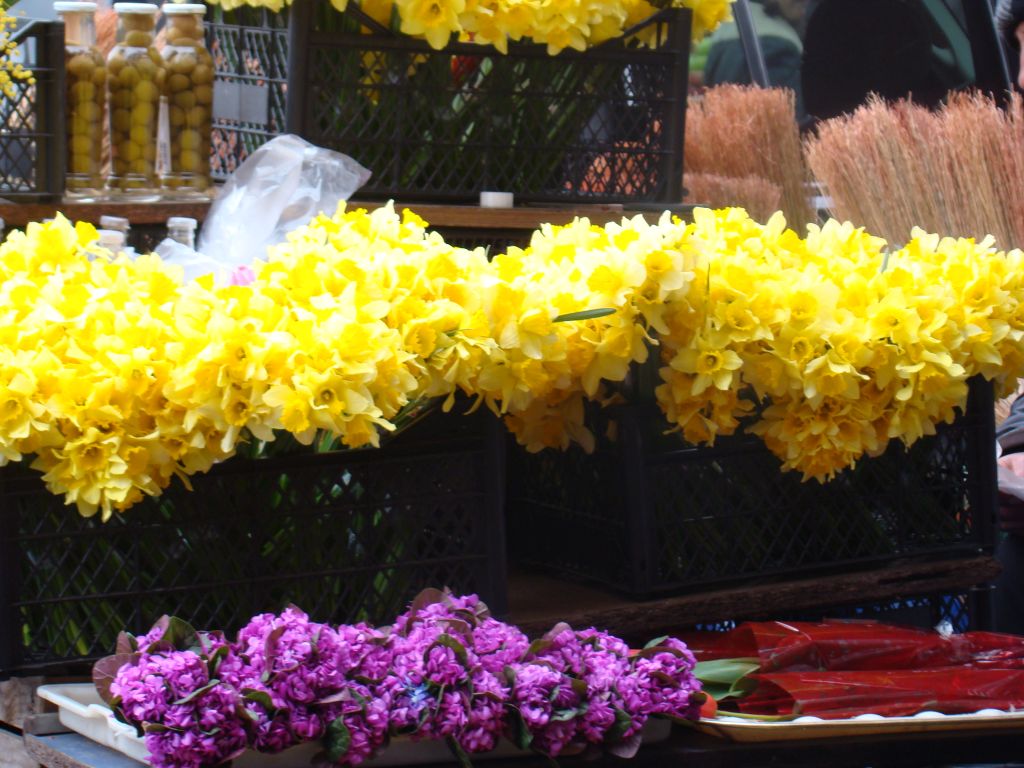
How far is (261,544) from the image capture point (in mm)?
1354

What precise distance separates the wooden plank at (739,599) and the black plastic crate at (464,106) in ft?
1.59

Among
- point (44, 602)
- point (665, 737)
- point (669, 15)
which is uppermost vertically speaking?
point (669, 15)

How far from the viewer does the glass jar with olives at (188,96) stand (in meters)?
1.91

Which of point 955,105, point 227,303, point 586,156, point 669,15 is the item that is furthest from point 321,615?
point 955,105

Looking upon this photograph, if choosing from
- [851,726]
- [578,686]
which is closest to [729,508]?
[851,726]

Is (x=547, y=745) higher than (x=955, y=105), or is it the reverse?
(x=955, y=105)

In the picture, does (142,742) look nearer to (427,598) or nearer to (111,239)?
(427,598)

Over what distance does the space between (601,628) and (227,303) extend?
501 millimetres

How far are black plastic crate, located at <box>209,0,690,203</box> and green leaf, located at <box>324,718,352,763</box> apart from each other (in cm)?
81

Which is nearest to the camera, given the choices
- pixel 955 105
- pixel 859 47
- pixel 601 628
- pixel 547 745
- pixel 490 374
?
pixel 547 745

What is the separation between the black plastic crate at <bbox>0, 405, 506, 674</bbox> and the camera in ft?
4.30

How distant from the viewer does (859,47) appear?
4.36 meters

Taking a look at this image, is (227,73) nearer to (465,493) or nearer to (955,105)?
(465,493)

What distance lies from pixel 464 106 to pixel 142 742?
2.91 feet
